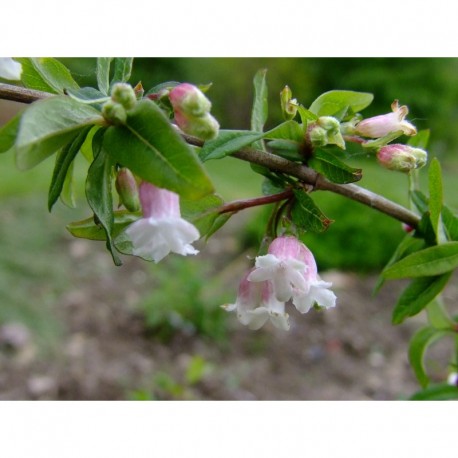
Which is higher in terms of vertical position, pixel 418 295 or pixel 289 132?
pixel 289 132

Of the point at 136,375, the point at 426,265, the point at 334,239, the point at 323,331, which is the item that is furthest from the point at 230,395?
the point at 426,265

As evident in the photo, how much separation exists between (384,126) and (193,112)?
0.73 ft

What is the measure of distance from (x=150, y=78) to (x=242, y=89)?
2.31 ft

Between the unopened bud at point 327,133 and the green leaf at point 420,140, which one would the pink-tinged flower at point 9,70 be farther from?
the green leaf at point 420,140

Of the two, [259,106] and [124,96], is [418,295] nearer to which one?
[259,106]

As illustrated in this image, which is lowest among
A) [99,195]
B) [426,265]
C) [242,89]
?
[242,89]

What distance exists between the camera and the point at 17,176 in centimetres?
352

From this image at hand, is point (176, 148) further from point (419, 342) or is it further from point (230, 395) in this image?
point (230, 395)

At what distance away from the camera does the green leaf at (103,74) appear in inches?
23.2

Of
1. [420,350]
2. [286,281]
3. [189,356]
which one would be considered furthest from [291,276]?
[189,356]

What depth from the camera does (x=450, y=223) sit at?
73 cm

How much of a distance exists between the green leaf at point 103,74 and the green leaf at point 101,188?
0.07 meters

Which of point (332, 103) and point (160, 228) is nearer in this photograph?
point (160, 228)

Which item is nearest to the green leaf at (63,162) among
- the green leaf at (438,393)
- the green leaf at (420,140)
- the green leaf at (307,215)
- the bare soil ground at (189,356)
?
the green leaf at (307,215)
